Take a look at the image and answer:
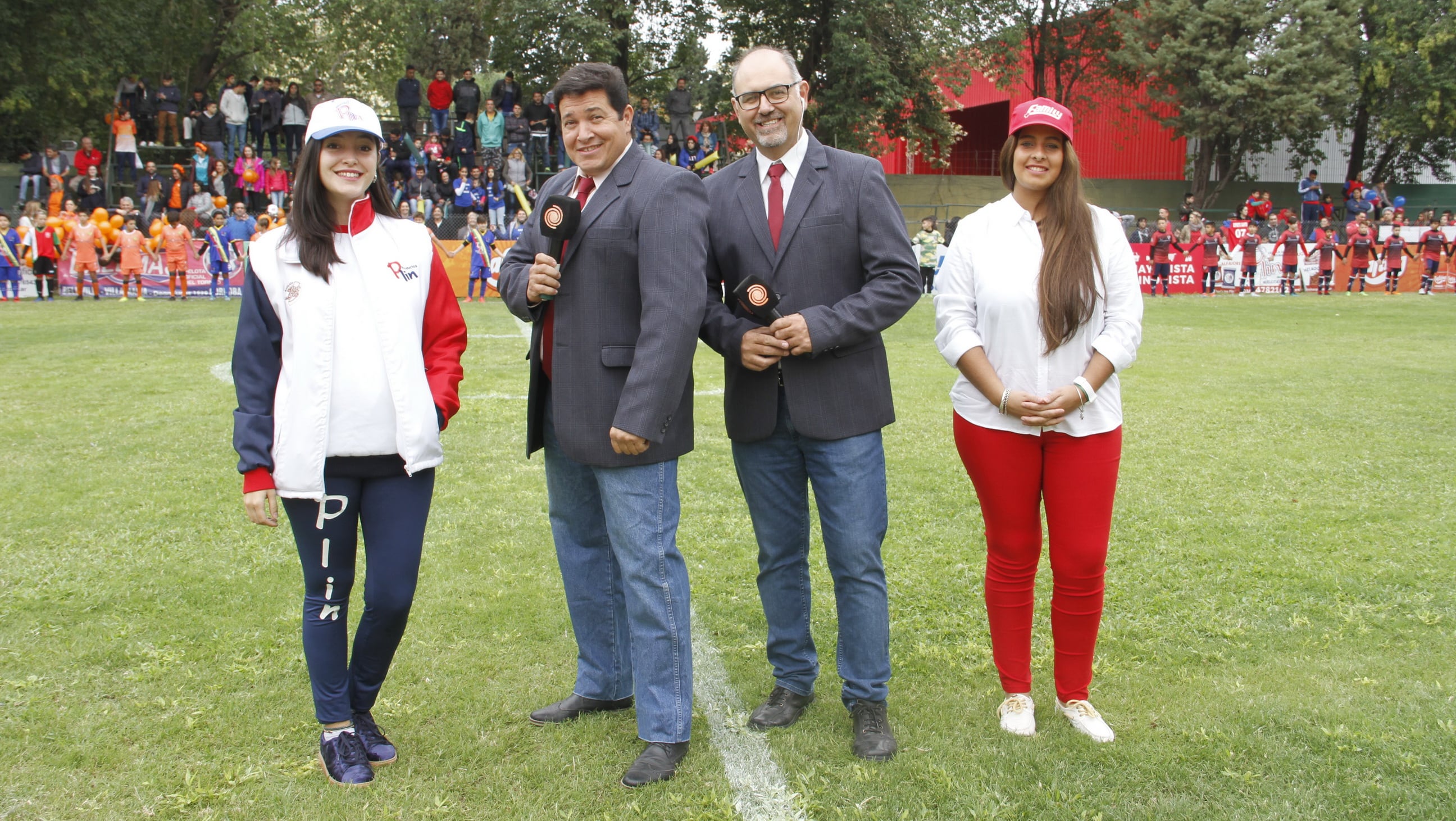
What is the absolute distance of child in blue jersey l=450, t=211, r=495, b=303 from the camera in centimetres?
2195

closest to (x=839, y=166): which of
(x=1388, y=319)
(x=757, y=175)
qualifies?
(x=757, y=175)

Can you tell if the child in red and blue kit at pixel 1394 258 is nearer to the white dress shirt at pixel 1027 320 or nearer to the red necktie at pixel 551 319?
the white dress shirt at pixel 1027 320

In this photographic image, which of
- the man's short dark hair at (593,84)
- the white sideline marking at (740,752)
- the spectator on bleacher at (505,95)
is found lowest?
the white sideline marking at (740,752)

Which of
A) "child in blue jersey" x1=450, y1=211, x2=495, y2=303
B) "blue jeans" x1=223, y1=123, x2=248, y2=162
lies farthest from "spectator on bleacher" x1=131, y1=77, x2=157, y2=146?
"child in blue jersey" x1=450, y1=211, x2=495, y2=303

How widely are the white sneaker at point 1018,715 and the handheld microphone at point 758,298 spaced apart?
1506 mm

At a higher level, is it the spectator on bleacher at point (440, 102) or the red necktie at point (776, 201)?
the spectator on bleacher at point (440, 102)

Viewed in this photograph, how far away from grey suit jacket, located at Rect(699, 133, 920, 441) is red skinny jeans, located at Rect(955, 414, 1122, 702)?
408 millimetres

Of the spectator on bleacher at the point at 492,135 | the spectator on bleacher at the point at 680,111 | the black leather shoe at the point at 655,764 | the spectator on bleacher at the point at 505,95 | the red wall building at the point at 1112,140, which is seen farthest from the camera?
the red wall building at the point at 1112,140

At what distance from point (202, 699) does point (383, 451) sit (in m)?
1.43

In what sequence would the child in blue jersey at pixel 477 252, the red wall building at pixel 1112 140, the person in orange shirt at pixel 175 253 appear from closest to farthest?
the person in orange shirt at pixel 175 253
the child in blue jersey at pixel 477 252
the red wall building at pixel 1112 140

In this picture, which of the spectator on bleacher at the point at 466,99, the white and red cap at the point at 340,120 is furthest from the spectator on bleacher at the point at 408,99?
the white and red cap at the point at 340,120

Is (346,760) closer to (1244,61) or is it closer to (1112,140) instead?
(1244,61)

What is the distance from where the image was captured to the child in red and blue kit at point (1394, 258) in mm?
26719

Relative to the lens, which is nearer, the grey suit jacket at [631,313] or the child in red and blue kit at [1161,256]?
the grey suit jacket at [631,313]
